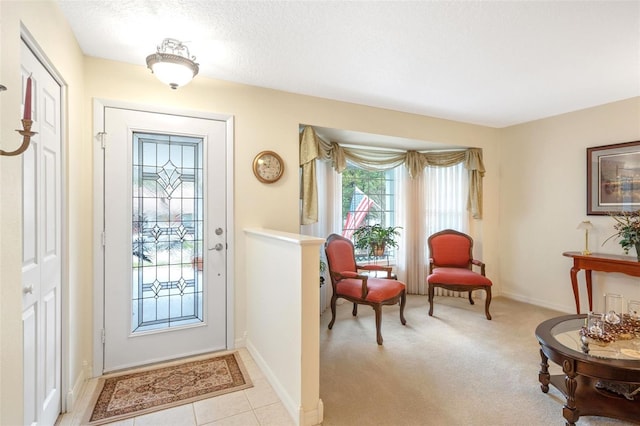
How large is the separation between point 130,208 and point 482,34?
9.45 feet

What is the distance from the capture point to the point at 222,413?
1942 mm

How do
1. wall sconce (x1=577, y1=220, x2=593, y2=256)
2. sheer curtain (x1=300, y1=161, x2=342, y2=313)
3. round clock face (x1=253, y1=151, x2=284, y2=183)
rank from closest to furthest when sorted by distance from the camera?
round clock face (x1=253, y1=151, x2=284, y2=183) → wall sconce (x1=577, y1=220, x2=593, y2=256) → sheer curtain (x1=300, y1=161, x2=342, y2=313)

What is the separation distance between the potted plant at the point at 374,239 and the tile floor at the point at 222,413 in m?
2.47

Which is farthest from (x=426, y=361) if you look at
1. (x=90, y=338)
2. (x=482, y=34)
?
(x=90, y=338)

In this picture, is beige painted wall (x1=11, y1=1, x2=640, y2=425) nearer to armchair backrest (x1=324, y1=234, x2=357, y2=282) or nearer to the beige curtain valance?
the beige curtain valance

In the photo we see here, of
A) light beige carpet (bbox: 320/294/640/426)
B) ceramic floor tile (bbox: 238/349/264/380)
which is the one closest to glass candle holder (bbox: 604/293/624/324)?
light beige carpet (bbox: 320/294/640/426)

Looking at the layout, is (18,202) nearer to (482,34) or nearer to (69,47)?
(69,47)

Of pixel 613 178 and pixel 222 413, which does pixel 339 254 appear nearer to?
pixel 222 413

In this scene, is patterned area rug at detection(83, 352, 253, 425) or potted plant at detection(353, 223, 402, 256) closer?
patterned area rug at detection(83, 352, 253, 425)

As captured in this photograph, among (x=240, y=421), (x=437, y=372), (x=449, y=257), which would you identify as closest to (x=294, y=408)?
(x=240, y=421)

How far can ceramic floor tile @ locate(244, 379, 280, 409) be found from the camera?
2049 mm

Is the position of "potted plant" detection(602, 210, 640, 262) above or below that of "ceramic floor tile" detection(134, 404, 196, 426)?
above

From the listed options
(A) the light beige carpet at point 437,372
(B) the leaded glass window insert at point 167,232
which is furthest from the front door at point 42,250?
(A) the light beige carpet at point 437,372

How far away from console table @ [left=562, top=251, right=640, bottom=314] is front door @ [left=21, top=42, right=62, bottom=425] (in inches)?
180
